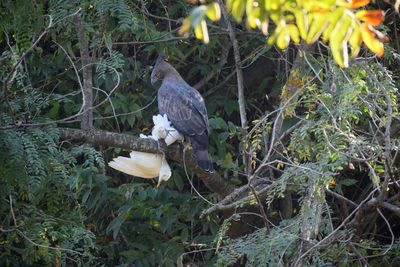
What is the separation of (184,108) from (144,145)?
3.31ft

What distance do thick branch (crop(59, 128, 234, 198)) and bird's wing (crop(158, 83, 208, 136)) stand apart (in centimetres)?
18

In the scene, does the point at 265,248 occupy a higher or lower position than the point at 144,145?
lower

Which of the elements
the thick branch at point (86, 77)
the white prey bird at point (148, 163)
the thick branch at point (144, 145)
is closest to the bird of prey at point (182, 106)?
the thick branch at point (144, 145)

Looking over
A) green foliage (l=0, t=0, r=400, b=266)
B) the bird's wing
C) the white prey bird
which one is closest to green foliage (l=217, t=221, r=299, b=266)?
green foliage (l=0, t=0, r=400, b=266)

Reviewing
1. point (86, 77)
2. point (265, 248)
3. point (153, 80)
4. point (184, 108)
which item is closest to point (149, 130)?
point (153, 80)

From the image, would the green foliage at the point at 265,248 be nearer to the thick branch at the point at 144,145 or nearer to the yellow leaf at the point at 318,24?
the thick branch at the point at 144,145

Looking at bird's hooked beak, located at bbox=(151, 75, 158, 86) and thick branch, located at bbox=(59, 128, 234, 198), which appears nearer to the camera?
thick branch, located at bbox=(59, 128, 234, 198)

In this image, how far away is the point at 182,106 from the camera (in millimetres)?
6703

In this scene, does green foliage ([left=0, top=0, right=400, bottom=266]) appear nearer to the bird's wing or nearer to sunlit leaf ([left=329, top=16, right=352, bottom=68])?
sunlit leaf ([left=329, top=16, right=352, bottom=68])

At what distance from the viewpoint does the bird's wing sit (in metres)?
6.53

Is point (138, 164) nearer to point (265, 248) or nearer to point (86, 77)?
point (86, 77)

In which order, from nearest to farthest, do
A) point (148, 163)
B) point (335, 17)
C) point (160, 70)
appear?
1. point (335, 17)
2. point (148, 163)
3. point (160, 70)

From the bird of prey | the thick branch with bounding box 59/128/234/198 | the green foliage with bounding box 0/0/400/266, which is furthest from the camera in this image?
the bird of prey

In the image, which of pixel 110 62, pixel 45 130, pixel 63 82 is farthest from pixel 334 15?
pixel 63 82
